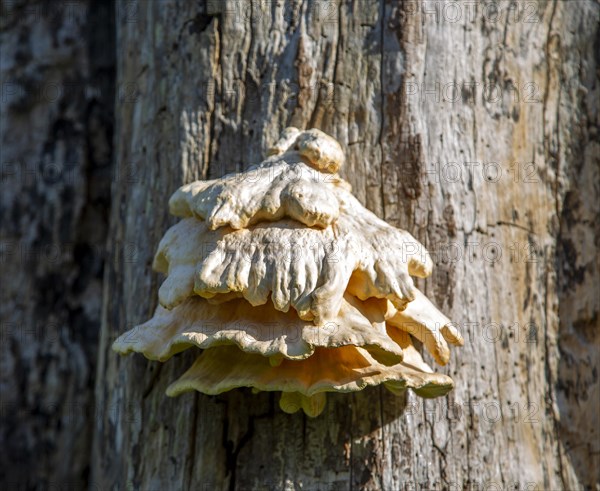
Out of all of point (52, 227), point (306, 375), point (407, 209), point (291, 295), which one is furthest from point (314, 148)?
point (52, 227)

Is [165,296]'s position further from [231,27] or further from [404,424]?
[231,27]

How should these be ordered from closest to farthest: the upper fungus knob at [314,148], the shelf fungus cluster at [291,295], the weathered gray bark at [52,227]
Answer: the shelf fungus cluster at [291,295] → the upper fungus knob at [314,148] → the weathered gray bark at [52,227]

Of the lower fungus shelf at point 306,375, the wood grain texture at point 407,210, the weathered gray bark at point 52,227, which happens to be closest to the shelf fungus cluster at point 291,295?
the lower fungus shelf at point 306,375

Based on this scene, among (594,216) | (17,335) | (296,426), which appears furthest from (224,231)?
(17,335)

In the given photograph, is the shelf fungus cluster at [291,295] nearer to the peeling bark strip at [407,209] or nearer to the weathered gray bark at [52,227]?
the peeling bark strip at [407,209]

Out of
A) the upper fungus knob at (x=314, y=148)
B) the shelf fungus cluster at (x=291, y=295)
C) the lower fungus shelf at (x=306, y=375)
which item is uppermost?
the upper fungus knob at (x=314, y=148)

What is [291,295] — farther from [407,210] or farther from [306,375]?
[407,210]

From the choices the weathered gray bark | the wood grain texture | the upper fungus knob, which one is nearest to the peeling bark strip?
the wood grain texture
